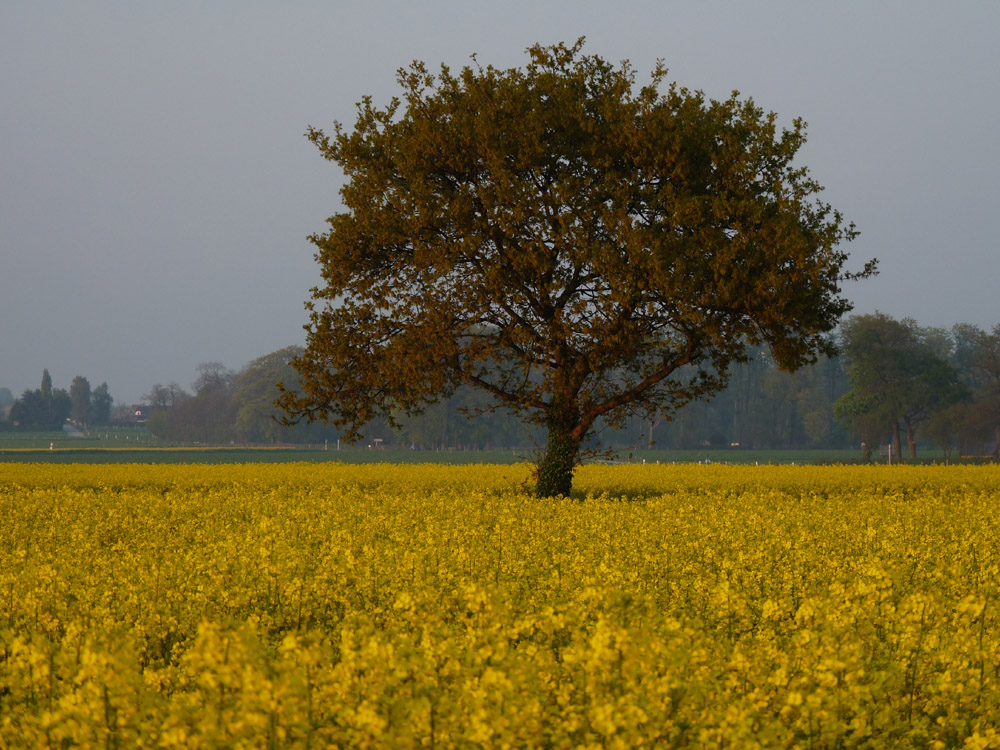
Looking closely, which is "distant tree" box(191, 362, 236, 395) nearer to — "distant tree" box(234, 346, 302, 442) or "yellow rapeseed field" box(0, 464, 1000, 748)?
"distant tree" box(234, 346, 302, 442)

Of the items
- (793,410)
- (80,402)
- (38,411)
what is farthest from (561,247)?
(80,402)

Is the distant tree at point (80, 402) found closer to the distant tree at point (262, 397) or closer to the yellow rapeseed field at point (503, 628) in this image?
the distant tree at point (262, 397)

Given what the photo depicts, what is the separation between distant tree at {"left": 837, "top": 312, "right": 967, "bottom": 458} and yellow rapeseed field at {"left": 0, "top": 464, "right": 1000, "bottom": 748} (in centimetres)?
5659

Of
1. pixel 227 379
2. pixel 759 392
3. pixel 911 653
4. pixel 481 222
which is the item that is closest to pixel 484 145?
pixel 481 222

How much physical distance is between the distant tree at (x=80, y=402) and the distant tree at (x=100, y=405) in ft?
14.0

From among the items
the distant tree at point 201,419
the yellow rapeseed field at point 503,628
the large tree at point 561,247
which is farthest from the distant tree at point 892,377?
the distant tree at point 201,419

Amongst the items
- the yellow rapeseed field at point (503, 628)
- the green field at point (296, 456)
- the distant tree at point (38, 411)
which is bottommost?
the green field at point (296, 456)

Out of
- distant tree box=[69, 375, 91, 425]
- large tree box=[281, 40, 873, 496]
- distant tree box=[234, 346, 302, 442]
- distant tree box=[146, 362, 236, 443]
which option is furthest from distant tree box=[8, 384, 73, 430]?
large tree box=[281, 40, 873, 496]

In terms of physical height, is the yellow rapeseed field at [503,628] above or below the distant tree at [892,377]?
below

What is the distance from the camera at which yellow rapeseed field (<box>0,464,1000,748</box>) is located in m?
4.35

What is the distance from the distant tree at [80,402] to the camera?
180250 mm

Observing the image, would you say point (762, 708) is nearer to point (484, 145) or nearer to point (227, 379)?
point (484, 145)

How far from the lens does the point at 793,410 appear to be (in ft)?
378

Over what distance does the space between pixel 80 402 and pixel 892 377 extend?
15440 centimetres
